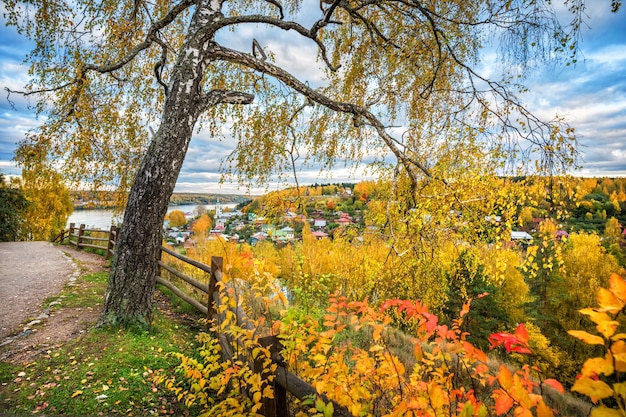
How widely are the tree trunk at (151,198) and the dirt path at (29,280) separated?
1.76 metres

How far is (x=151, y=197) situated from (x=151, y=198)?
15 millimetres

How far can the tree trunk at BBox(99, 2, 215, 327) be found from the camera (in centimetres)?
456

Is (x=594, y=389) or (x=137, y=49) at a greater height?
(x=137, y=49)

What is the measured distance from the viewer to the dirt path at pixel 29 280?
17.6ft

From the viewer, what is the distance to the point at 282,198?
14.8 feet

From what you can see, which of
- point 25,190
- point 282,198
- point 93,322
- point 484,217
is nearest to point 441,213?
point 484,217

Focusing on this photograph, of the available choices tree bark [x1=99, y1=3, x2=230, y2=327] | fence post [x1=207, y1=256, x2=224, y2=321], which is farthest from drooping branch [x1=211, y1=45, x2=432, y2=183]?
fence post [x1=207, y1=256, x2=224, y2=321]

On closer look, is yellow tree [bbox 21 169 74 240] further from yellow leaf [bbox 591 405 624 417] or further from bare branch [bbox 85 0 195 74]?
yellow leaf [bbox 591 405 624 417]

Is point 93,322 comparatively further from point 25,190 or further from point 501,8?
point 25,190

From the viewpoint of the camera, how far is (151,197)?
4.56m

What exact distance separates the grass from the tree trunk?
41 cm

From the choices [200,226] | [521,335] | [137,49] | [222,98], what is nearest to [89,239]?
[200,226]

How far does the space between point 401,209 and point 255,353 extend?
371cm

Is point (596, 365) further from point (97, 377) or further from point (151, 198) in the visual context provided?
point (151, 198)
